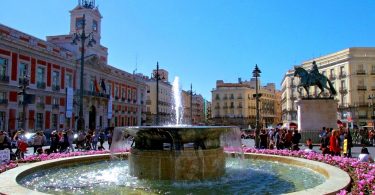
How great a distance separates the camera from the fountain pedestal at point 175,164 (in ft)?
26.9

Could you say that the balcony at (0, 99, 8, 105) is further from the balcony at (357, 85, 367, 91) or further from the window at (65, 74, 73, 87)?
the balcony at (357, 85, 367, 91)

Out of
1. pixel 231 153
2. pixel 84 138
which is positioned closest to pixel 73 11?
pixel 84 138

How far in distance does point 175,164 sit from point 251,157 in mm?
4896

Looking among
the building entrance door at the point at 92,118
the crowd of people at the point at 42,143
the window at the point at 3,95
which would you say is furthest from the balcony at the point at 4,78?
the building entrance door at the point at 92,118

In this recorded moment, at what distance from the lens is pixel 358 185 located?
612 centimetres

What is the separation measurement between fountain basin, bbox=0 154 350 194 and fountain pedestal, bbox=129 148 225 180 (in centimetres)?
133

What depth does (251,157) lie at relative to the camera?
12.5 meters

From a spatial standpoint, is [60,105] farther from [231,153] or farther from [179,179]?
[179,179]

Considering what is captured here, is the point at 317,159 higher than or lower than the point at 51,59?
lower

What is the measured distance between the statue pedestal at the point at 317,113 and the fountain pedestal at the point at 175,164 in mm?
16418

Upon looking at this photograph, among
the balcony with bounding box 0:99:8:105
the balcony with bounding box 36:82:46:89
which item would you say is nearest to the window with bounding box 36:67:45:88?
the balcony with bounding box 36:82:46:89

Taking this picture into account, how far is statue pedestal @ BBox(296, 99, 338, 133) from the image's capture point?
23.4 metres

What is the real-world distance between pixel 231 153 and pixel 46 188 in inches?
271

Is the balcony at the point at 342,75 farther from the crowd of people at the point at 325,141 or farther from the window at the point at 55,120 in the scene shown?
the crowd of people at the point at 325,141
